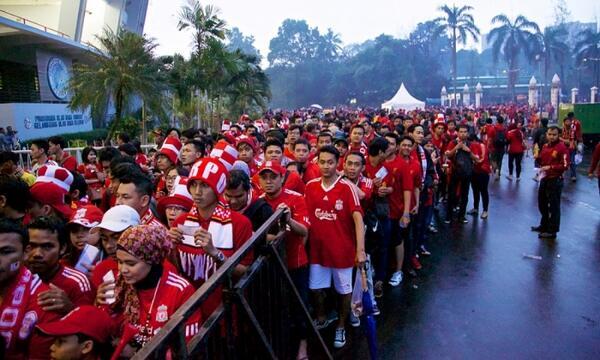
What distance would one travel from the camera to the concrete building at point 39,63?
21.4 m

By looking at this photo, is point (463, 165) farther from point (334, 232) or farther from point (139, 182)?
point (139, 182)

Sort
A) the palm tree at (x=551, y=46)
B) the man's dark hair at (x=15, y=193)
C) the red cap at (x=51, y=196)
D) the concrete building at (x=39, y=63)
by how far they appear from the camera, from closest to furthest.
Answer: the man's dark hair at (x=15, y=193)
the red cap at (x=51, y=196)
the concrete building at (x=39, y=63)
the palm tree at (x=551, y=46)

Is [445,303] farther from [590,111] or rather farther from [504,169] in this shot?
[590,111]

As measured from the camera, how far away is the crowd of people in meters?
2.43

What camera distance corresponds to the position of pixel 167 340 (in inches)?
70.2

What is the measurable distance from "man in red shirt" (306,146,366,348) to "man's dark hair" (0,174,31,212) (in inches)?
94.7

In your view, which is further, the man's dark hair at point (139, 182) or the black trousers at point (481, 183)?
the black trousers at point (481, 183)

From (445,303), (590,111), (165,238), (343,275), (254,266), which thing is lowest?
(445,303)

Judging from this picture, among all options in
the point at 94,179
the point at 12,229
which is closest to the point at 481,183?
the point at 94,179


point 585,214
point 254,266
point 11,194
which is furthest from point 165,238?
point 585,214

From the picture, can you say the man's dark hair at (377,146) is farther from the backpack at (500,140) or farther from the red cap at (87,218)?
the backpack at (500,140)

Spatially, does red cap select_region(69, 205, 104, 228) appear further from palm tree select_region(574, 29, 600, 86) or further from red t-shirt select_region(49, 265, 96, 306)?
palm tree select_region(574, 29, 600, 86)

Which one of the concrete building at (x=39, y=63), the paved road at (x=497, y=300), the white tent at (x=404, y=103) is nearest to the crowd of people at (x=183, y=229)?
the paved road at (x=497, y=300)

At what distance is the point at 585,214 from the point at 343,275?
24.9 feet
